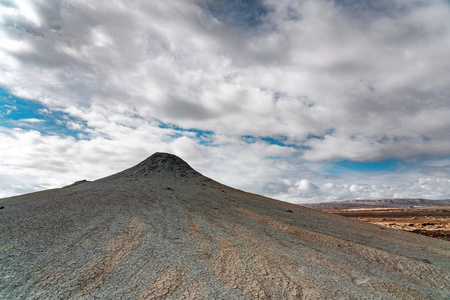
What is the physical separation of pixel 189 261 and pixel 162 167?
28.3m

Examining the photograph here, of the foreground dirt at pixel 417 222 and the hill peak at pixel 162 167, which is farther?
the hill peak at pixel 162 167

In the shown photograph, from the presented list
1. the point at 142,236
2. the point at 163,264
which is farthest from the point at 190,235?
the point at 163,264

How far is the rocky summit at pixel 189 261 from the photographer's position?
5.42 meters

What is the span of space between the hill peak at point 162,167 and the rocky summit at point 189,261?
18.8 m

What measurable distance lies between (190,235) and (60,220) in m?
6.55

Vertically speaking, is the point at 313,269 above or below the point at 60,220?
below

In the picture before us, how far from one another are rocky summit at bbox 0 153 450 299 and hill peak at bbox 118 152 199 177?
18.8 m

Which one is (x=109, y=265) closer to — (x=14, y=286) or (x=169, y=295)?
(x=14, y=286)

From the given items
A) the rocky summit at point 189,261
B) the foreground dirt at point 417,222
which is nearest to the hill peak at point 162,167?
the rocky summit at point 189,261

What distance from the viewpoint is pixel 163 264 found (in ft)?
21.9

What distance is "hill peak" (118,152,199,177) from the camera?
3228cm

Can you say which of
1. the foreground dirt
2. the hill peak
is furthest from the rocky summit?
the hill peak

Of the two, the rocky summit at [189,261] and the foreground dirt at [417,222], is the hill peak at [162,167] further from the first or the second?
the foreground dirt at [417,222]

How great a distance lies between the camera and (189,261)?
6.96 meters
